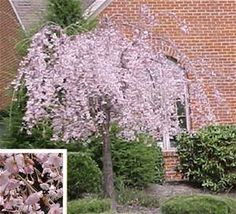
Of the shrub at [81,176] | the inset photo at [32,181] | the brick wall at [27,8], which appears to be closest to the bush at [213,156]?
the shrub at [81,176]

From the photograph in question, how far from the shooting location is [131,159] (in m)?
13.8

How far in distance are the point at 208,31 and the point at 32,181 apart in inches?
496

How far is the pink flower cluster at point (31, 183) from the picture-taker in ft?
17.7

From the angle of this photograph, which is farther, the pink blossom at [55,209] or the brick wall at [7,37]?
the brick wall at [7,37]

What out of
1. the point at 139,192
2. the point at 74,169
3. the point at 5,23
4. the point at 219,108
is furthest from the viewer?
the point at 5,23

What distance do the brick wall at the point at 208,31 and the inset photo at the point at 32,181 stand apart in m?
11.5

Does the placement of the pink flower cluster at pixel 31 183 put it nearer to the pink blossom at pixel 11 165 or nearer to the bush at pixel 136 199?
the pink blossom at pixel 11 165

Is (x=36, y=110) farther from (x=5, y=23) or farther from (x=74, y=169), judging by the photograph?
(x=5, y=23)

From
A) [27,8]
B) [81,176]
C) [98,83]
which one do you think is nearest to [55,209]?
[98,83]

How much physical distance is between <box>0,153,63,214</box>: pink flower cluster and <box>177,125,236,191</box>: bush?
9.04 metres

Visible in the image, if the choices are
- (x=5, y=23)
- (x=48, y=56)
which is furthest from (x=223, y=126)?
(x=5, y=23)

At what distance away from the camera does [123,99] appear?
34.6 ft

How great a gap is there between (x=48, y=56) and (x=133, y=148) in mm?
3753

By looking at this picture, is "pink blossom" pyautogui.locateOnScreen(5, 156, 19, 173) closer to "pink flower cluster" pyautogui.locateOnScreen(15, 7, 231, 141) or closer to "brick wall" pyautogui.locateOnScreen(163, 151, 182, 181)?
"pink flower cluster" pyautogui.locateOnScreen(15, 7, 231, 141)
